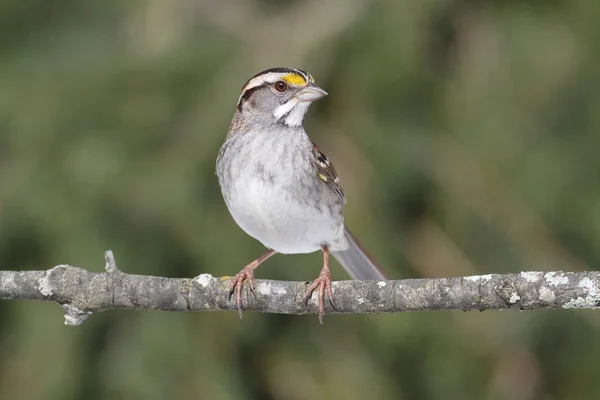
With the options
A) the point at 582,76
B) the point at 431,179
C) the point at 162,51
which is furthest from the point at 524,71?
the point at 162,51

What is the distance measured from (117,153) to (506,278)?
287cm

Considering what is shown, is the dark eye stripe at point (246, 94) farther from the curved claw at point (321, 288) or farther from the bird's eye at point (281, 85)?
the curved claw at point (321, 288)

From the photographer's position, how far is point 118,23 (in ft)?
20.5

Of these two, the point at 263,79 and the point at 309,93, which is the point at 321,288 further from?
the point at 263,79

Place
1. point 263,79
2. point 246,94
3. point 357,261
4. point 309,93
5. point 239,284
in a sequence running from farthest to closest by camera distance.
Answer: point 357,261 < point 246,94 < point 263,79 < point 309,93 < point 239,284

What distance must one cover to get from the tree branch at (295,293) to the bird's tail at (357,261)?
88cm

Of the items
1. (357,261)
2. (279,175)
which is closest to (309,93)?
(279,175)

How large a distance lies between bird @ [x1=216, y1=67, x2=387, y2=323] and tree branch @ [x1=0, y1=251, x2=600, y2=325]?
8cm

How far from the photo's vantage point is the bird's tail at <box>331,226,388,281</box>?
3816 mm

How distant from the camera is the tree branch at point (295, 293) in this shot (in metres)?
2.46

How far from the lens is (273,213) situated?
3160mm

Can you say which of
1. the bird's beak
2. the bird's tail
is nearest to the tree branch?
the bird's beak

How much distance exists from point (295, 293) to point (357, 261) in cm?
105

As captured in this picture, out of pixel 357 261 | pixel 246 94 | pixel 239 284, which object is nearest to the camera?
pixel 239 284
